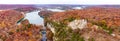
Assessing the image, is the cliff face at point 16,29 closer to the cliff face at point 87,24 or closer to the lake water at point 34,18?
the lake water at point 34,18

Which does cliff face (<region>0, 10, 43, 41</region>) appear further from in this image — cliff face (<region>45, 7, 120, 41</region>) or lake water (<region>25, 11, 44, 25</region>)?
cliff face (<region>45, 7, 120, 41</region>)

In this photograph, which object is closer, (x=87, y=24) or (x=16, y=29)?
(x=87, y=24)

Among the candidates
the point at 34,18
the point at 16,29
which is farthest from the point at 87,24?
the point at 16,29

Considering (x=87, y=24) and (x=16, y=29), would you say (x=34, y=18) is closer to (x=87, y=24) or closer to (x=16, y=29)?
(x=16, y=29)

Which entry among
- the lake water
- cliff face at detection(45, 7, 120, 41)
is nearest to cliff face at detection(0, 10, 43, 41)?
the lake water

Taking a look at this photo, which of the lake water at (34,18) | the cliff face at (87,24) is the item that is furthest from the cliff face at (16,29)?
the cliff face at (87,24)

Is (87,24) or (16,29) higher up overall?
(87,24)

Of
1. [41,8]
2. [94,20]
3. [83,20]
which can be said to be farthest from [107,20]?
[41,8]

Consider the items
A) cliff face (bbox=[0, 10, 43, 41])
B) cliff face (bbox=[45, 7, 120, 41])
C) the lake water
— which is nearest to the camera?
cliff face (bbox=[45, 7, 120, 41])

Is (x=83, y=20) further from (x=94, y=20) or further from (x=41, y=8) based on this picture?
(x=41, y=8)

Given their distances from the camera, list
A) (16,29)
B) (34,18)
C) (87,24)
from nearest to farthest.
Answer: (87,24), (34,18), (16,29)
